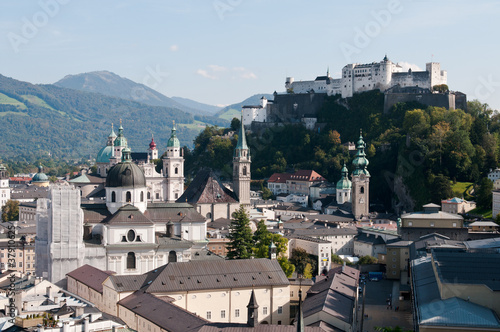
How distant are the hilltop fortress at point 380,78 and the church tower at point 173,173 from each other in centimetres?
3709

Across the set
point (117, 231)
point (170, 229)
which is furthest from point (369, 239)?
point (117, 231)

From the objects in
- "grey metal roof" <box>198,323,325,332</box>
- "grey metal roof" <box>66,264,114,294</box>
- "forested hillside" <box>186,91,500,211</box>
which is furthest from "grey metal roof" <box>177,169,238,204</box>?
"grey metal roof" <box>198,323,325,332</box>

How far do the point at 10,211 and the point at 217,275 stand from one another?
7267 cm

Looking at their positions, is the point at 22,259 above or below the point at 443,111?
below

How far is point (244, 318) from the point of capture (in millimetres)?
→ 47906

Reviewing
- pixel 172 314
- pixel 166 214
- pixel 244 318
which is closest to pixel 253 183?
pixel 166 214

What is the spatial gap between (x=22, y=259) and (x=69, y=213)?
20941mm

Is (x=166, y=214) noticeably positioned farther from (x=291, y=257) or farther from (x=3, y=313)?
(x=3, y=313)

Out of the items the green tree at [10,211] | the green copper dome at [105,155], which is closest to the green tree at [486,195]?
the green copper dome at [105,155]

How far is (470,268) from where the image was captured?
44.6 m

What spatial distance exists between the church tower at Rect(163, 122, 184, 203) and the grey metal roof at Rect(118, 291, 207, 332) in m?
52.4

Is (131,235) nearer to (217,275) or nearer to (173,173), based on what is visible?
(217,275)

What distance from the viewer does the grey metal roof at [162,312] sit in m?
38.3

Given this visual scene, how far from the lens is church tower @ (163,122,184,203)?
9844 centimetres
